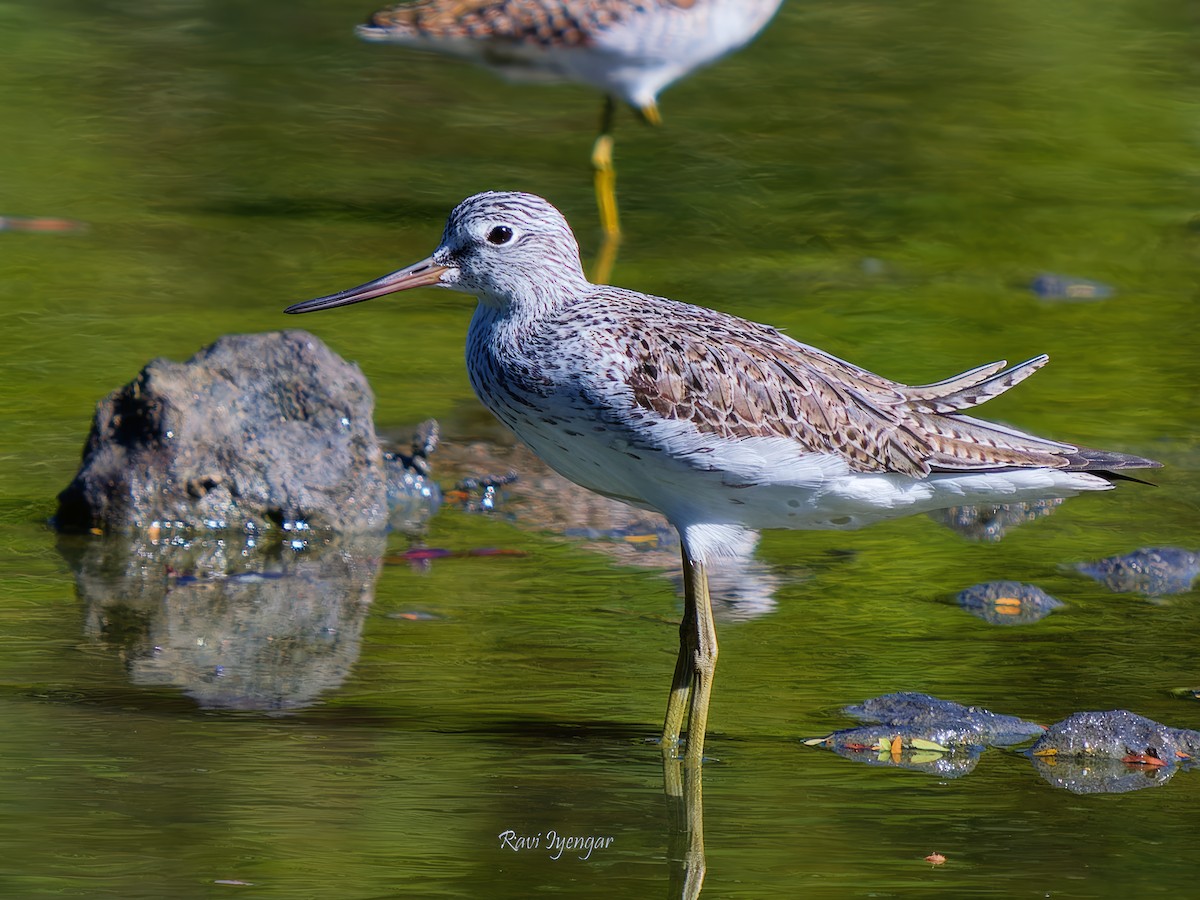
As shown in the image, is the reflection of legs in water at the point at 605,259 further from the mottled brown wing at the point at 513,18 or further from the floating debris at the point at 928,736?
the floating debris at the point at 928,736

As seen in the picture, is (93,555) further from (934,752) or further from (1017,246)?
(1017,246)

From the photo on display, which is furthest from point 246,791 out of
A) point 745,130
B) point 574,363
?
point 745,130

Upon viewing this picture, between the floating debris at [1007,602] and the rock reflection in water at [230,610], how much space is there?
2.22m

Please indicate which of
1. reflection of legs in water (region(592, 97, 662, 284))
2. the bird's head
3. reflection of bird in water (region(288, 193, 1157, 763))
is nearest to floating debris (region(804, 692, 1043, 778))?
reflection of bird in water (region(288, 193, 1157, 763))

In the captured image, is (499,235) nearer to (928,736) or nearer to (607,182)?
(928,736)

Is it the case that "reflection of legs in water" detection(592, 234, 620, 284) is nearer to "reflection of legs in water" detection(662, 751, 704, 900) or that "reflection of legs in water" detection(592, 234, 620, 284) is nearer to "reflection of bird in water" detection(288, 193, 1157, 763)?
"reflection of bird in water" detection(288, 193, 1157, 763)

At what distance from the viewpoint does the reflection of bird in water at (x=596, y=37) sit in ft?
39.0

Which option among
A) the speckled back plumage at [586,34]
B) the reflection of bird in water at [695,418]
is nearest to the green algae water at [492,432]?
the reflection of bird in water at [695,418]

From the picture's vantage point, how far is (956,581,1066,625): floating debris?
6.93m

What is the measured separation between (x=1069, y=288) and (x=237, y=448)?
18.3ft

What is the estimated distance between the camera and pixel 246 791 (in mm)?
5285

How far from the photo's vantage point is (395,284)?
633 cm

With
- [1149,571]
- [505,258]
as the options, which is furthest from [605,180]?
[505,258]

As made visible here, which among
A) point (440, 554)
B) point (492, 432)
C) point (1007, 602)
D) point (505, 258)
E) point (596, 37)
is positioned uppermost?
point (505, 258)
